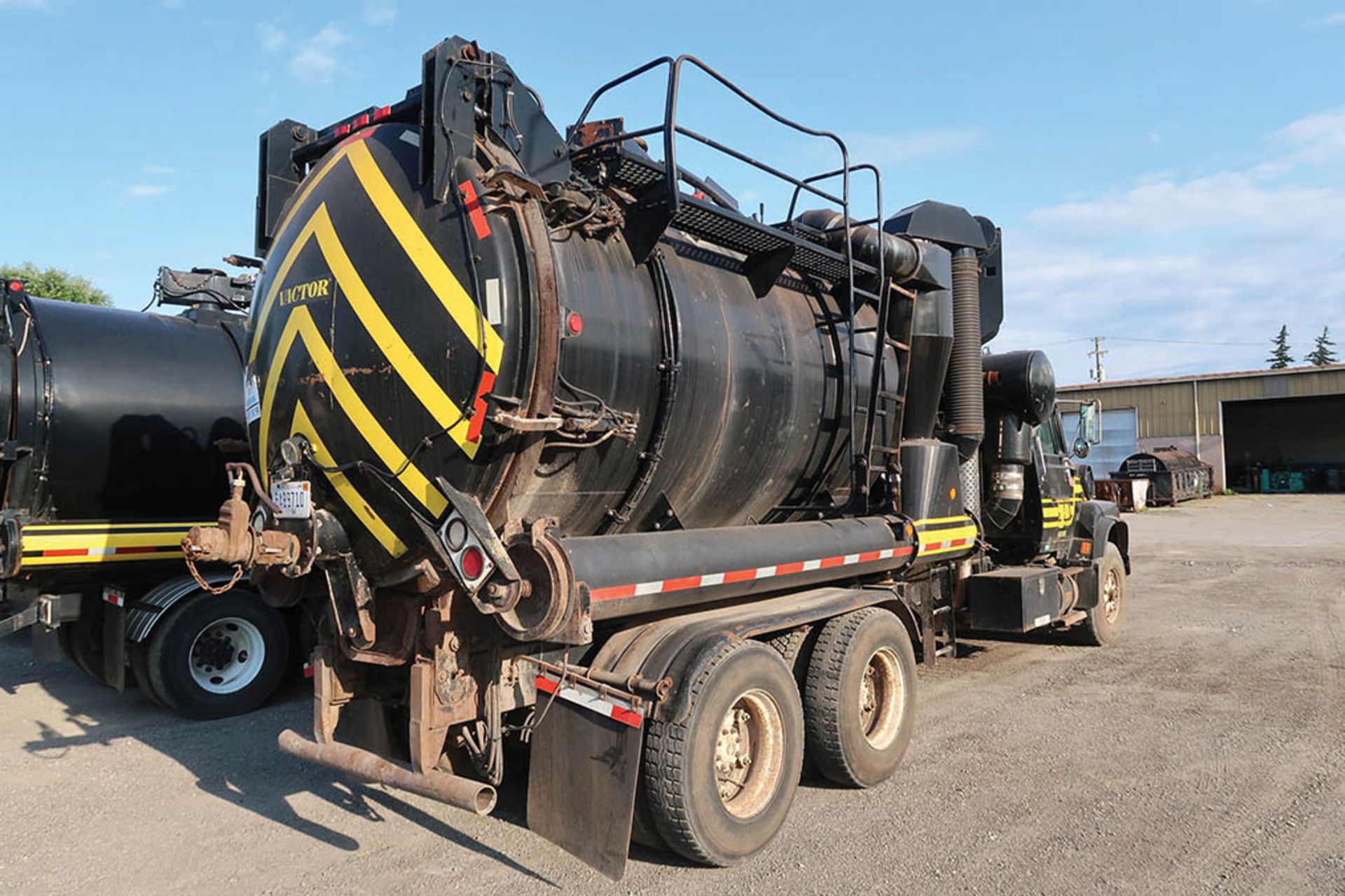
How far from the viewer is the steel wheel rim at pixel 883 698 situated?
5.53 m

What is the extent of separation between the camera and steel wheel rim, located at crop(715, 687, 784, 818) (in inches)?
174

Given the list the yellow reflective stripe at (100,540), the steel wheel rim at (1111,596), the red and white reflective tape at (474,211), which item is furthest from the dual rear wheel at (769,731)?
the yellow reflective stripe at (100,540)

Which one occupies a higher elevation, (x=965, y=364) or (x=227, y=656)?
(x=965, y=364)

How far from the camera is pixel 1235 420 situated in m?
48.5

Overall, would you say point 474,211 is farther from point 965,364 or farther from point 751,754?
point 965,364

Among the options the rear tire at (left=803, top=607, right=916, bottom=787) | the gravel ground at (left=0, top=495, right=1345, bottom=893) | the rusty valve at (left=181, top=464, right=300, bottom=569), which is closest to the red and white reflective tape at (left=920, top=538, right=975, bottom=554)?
the rear tire at (left=803, top=607, right=916, bottom=787)

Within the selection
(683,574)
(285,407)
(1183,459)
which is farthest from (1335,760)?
(1183,459)

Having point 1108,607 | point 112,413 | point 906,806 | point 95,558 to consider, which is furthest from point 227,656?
point 1108,607

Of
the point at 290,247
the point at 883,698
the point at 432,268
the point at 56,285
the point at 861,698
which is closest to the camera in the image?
the point at 432,268

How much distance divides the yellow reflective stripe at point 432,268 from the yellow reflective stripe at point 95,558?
4461 millimetres

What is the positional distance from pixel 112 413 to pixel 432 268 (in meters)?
4.65

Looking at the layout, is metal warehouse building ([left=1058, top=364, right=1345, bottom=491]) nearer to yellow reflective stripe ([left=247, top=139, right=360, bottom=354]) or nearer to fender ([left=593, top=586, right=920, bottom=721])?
fender ([left=593, top=586, right=920, bottom=721])

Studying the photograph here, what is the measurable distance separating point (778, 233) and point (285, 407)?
8.90 ft

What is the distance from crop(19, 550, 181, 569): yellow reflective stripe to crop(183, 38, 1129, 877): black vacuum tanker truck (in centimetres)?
299
